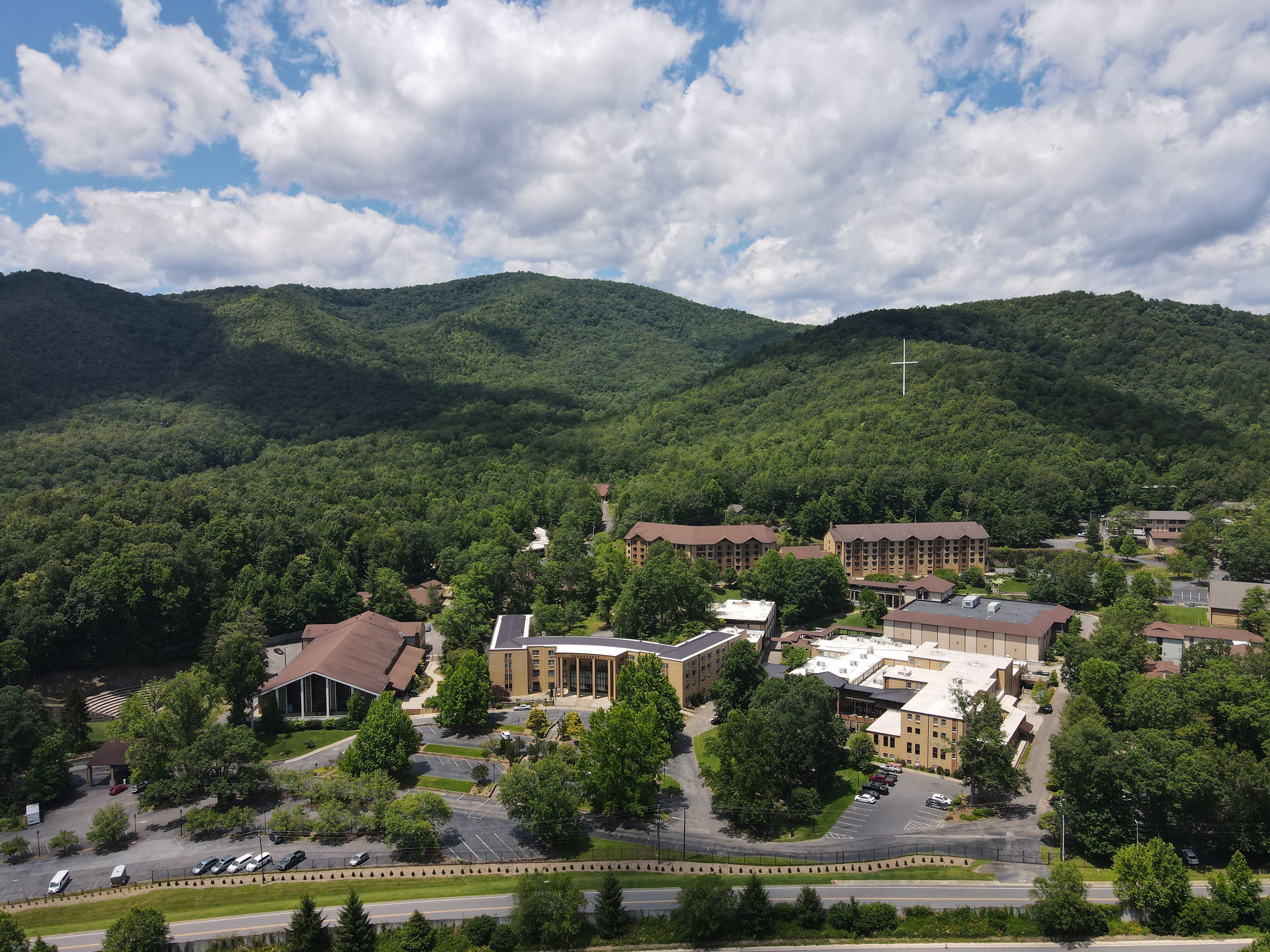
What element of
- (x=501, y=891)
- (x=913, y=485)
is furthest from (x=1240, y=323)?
(x=501, y=891)

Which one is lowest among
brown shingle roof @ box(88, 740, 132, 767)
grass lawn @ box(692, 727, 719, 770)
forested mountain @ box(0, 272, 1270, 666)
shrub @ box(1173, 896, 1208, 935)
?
shrub @ box(1173, 896, 1208, 935)

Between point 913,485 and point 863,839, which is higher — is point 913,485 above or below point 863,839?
above

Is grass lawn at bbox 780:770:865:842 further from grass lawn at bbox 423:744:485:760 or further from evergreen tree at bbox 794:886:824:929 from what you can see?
grass lawn at bbox 423:744:485:760

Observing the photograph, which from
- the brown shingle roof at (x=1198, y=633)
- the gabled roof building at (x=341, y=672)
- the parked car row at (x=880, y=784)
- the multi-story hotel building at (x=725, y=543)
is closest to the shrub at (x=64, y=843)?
the gabled roof building at (x=341, y=672)

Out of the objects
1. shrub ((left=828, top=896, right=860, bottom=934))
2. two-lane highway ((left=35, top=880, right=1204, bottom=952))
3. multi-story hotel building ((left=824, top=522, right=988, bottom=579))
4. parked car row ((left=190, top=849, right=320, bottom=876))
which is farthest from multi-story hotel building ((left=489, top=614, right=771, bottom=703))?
multi-story hotel building ((left=824, top=522, right=988, bottom=579))

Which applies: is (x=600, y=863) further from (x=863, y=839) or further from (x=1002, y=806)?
(x=1002, y=806)
